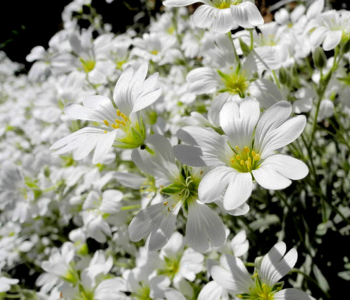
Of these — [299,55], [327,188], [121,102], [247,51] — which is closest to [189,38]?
[299,55]

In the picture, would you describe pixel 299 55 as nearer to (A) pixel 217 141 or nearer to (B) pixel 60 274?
(A) pixel 217 141

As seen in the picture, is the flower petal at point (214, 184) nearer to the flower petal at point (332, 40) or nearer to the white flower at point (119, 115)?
the white flower at point (119, 115)

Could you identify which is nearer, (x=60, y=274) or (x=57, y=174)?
(x=60, y=274)

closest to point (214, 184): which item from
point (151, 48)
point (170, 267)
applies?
point (170, 267)

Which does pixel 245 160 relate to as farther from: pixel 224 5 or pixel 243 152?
pixel 224 5

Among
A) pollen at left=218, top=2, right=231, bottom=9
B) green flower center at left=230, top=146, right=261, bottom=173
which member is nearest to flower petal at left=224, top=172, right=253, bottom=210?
green flower center at left=230, top=146, right=261, bottom=173

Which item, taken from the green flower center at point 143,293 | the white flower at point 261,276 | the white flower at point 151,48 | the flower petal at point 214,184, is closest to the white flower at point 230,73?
the flower petal at point 214,184
